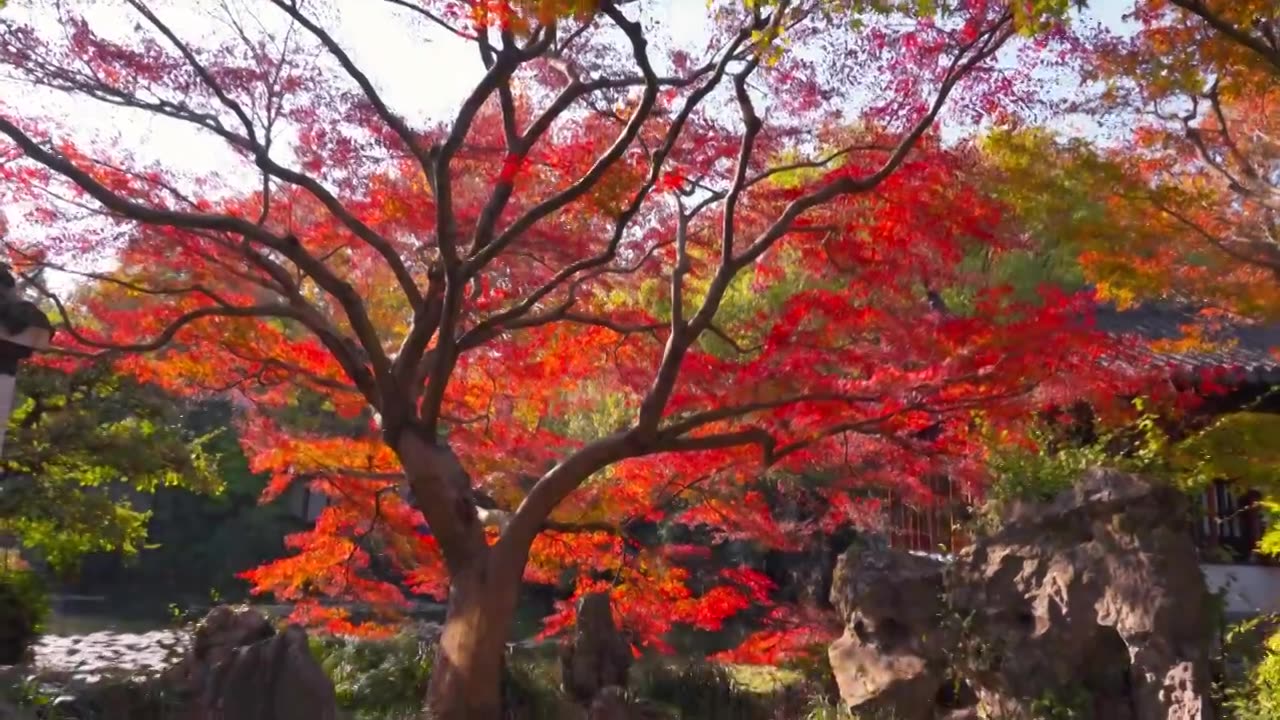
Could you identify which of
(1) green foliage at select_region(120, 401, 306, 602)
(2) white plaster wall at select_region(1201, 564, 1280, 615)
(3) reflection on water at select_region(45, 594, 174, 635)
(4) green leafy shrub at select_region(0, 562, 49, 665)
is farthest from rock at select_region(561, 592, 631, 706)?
(1) green foliage at select_region(120, 401, 306, 602)

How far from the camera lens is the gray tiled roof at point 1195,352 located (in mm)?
10695

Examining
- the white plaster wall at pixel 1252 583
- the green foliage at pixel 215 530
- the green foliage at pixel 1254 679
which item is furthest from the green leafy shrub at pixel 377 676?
the green foliage at pixel 215 530

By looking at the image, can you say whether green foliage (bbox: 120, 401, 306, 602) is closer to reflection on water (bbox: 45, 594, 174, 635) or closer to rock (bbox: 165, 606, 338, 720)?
reflection on water (bbox: 45, 594, 174, 635)

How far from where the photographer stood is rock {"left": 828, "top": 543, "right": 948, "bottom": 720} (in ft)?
29.3

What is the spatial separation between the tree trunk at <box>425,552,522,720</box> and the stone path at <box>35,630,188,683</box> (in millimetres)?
5973

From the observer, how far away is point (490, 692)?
7883mm

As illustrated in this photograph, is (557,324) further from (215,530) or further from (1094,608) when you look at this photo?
(215,530)

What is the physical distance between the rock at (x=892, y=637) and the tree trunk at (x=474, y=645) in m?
3.39

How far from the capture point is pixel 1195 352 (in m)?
11.6

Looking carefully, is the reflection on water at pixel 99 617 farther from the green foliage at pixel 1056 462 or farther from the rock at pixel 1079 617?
the green foliage at pixel 1056 462

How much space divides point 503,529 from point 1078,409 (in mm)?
5633

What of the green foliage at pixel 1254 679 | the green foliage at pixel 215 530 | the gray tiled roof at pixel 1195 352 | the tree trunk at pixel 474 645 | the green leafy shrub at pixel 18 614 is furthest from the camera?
the green foliage at pixel 215 530

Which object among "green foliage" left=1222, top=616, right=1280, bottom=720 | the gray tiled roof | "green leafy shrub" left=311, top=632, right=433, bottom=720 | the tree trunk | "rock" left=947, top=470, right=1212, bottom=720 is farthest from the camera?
the gray tiled roof

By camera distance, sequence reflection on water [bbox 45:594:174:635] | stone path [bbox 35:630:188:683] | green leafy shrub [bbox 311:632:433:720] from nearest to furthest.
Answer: green leafy shrub [bbox 311:632:433:720] → stone path [bbox 35:630:188:683] → reflection on water [bbox 45:594:174:635]
